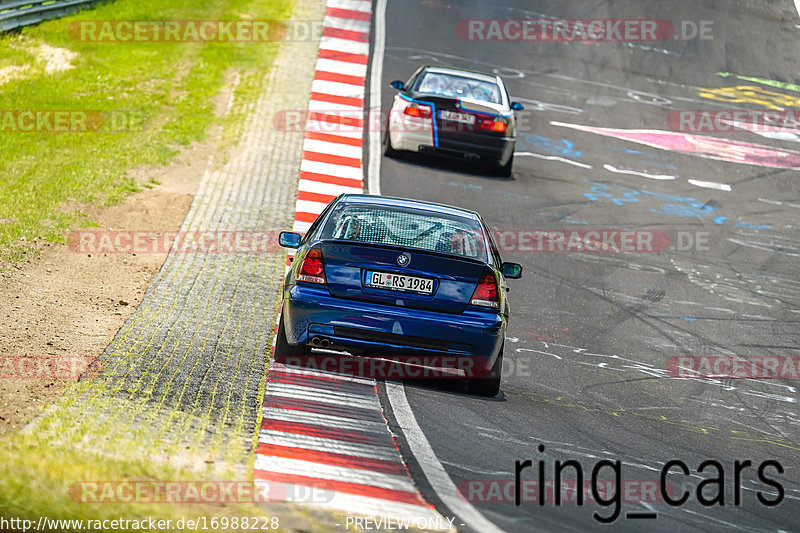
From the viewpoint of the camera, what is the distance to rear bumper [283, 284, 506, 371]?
7867 mm

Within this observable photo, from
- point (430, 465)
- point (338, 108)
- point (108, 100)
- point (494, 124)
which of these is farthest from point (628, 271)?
point (108, 100)

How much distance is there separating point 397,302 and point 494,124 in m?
9.43

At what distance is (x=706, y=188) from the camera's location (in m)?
18.6

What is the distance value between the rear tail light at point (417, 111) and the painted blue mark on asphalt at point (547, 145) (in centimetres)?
376

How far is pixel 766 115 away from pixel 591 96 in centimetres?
411

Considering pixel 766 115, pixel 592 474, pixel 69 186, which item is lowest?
pixel 592 474

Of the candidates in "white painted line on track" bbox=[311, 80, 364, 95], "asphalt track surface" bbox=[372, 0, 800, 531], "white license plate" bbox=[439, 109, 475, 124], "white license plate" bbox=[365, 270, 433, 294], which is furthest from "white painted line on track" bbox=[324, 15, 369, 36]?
"white license plate" bbox=[365, 270, 433, 294]

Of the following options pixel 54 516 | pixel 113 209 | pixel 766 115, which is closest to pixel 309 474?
pixel 54 516

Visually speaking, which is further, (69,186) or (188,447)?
(69,186)

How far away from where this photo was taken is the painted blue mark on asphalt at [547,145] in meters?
19.8

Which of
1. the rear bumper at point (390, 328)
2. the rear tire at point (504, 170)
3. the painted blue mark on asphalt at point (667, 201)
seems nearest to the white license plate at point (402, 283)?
the rear bumper at point (390, 328)

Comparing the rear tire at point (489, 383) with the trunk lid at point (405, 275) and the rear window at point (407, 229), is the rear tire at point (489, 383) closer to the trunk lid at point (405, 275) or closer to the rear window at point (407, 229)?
the trunk lid at point (405, 275)

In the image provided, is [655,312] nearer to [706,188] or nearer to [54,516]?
[706,188]

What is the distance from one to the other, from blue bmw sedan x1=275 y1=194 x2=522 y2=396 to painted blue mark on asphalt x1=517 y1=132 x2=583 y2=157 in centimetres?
1200
